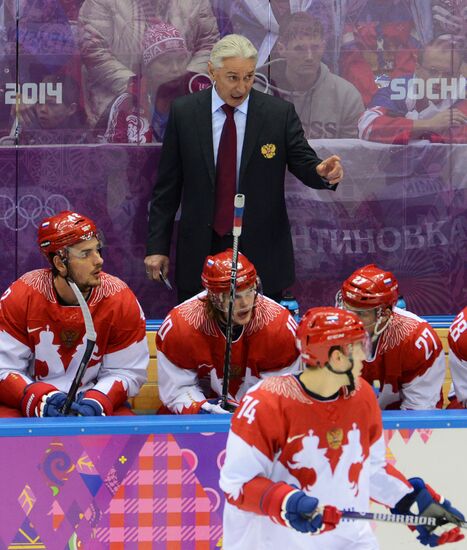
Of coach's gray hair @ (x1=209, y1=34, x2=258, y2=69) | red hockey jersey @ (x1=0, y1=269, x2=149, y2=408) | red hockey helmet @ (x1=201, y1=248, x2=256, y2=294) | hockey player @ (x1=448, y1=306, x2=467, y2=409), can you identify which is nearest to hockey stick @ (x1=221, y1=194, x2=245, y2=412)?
red hockey helmet @ (x1=201, y1=248, x2=256, y2=294)

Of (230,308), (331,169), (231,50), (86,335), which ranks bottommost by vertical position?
(86,335)

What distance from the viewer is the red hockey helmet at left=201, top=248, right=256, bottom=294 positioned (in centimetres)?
423

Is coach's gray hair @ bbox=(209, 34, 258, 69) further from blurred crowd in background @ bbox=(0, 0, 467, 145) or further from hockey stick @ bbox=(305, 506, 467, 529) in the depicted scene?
hockey stick @ bbox=(305, 506, 467, 529)

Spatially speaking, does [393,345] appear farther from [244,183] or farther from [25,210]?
[25,210]

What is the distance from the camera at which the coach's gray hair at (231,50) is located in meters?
4.97

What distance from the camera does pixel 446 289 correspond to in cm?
598

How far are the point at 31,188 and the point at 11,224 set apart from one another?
19 cm

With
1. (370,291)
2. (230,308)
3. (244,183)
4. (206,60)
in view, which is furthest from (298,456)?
(206,60)

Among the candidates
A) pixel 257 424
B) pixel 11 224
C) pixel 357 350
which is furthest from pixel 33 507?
pixel 11 224

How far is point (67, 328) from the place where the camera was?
14.7 ft

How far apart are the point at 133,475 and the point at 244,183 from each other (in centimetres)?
193

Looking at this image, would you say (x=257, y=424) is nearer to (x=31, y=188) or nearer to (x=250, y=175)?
(x=250, y=175)

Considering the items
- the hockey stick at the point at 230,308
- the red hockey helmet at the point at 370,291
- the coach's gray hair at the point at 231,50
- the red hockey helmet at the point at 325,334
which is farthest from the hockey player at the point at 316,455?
the coach's gray hair at the point at 231,50

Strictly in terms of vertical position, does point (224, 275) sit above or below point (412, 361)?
above
